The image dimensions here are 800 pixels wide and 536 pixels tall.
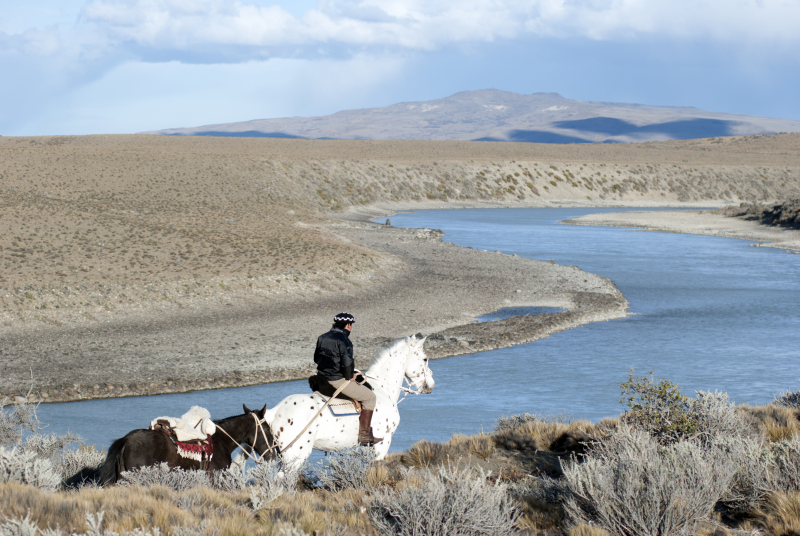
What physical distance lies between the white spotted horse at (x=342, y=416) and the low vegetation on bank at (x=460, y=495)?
433 millimetres

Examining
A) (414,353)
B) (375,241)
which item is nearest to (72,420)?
(414,353)

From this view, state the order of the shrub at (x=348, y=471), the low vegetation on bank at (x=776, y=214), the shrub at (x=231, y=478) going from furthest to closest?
1. the low vegetation on bank at (x=776, y=214)
2. the shrub at (x=348, y=471)
3. the shrub at (x=231, y=478)

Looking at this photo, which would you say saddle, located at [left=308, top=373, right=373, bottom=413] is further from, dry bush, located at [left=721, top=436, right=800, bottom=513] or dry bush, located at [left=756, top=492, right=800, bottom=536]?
dry bush, located at [left=756, top=492, right=800, bottom=536]

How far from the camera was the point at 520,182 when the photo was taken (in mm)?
86562

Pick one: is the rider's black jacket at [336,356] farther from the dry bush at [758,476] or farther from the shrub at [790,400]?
the shrub at [790,400]

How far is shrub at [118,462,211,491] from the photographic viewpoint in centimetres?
739

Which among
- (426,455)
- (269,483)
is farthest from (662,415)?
(269,483)

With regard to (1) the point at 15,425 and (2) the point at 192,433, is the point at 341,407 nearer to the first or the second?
(2) the point at 192,433

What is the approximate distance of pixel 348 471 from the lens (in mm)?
8234

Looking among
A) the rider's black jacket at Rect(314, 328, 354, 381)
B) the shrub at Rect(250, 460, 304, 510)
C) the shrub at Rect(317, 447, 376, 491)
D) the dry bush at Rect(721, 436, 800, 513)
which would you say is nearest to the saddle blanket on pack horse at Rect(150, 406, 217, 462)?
the shrub at Rect(250, 460, 304, 510)

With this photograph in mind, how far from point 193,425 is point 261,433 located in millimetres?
803

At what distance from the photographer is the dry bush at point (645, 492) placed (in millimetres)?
6527

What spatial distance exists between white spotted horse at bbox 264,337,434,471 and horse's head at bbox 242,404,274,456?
0.07m

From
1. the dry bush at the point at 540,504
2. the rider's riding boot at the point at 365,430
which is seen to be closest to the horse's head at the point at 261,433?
the rider's riding boot at the point at 365,430
